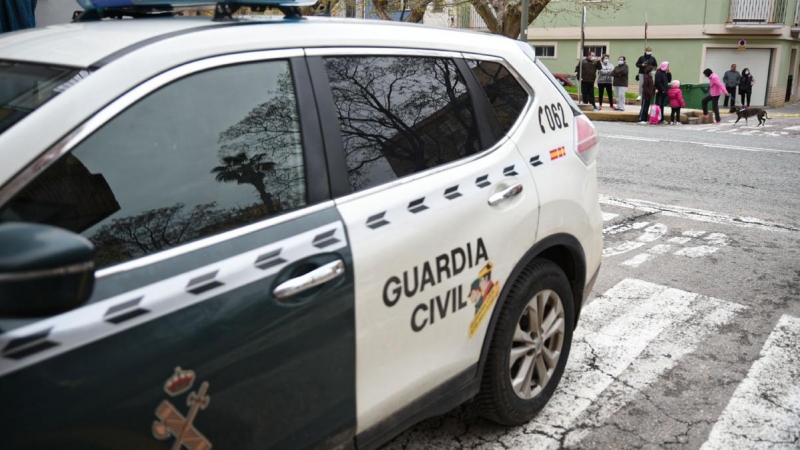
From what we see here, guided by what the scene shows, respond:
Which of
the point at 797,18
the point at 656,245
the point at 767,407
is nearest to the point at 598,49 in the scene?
the point at 797,18

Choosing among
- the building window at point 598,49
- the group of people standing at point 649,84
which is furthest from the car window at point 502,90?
the building window at point 598,49

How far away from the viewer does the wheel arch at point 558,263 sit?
114 inches

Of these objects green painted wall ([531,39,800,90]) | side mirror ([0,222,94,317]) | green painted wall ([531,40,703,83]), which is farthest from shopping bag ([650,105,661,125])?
side mirror ([0,222,94,317])

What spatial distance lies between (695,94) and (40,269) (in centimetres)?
2765

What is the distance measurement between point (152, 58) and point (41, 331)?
0.79m

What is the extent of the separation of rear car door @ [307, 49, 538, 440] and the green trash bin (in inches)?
1001

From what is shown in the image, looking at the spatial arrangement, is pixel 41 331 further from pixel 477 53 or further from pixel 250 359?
pixel 477 53

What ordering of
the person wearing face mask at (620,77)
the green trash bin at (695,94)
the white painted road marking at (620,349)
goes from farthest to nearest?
the green trash bin at (695,94) → the person wearing face mask at (620,77) → the white painted road marking at (620,349)

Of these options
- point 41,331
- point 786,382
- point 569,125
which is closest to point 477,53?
point 569,125

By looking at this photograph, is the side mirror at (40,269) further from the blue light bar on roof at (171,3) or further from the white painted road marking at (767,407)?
the white painted road marking at (767,407)

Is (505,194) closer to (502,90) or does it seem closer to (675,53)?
(502,90)

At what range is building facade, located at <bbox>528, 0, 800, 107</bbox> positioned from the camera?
30.6m

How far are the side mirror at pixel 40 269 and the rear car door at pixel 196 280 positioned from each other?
0.13m

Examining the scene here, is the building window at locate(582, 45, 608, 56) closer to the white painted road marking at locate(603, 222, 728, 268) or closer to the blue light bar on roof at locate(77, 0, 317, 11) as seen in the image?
the white painted road marking at locate(603, 222, 728, 268)
